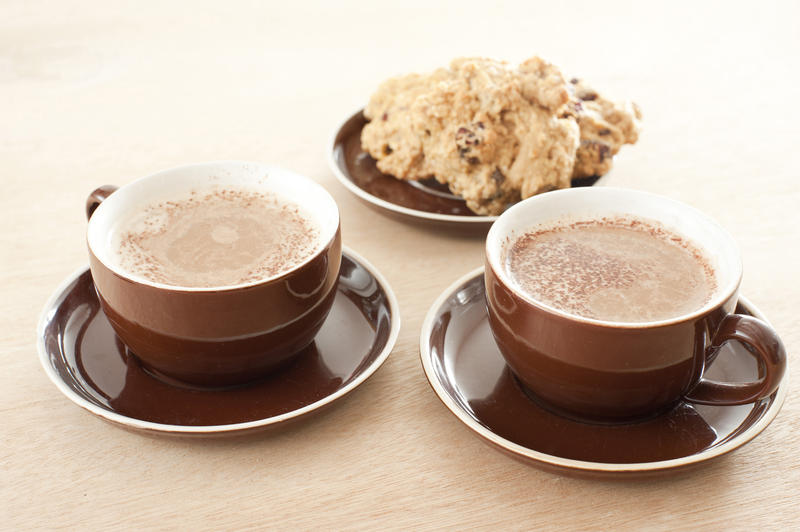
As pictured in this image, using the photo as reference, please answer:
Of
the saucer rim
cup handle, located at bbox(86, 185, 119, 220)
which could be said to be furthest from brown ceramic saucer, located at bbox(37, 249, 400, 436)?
Answer: the saucer rim

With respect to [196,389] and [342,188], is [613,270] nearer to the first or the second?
[196,389]

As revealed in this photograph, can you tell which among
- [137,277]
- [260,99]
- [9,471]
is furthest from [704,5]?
[9,471]

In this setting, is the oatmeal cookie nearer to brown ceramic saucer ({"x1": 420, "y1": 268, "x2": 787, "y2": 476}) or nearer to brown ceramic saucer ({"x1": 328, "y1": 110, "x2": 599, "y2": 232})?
brown ceramic saucer ({"x1": 328, "y1": 110, "x2": 599, "y2": 232})

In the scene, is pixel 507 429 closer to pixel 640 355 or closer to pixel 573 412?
pixel 573 412

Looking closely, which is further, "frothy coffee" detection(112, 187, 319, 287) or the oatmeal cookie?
the oatmeal cookie

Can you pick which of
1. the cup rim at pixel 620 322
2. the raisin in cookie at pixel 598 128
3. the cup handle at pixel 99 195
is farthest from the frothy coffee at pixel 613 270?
the cup handle at pixel 99 195
